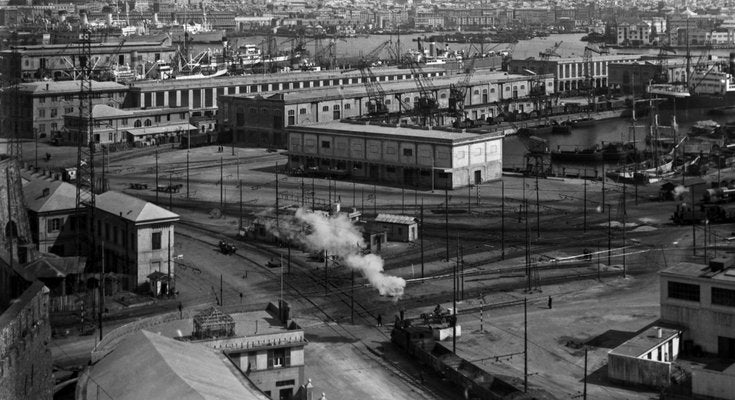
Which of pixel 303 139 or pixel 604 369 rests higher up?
pixel 303 139

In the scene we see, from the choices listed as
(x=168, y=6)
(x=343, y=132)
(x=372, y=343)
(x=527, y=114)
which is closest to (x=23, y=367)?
(x=372, y=343)

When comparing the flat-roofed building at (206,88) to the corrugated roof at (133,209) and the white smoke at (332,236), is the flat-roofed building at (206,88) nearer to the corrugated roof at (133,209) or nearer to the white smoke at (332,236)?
the white smoke at (332,236)

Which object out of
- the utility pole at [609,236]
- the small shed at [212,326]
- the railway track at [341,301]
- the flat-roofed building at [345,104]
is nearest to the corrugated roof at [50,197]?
the railway track at [341,301]

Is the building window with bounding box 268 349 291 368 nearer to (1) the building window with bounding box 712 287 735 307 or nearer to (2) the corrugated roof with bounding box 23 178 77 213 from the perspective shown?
(1) the building window with bounding box 712 287 735 307

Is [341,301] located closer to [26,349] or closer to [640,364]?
[640,364]

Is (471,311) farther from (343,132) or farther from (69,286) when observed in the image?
(343,132)

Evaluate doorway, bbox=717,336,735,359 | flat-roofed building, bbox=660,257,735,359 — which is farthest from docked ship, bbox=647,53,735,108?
doorway, bbox=717,336,735,359

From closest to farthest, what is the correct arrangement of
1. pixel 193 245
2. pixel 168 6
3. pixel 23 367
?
pixel 23 367 → pixel 193 245 → pixel 168 6

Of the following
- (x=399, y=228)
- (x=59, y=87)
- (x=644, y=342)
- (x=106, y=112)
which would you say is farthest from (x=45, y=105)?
(x=644, y=342)
